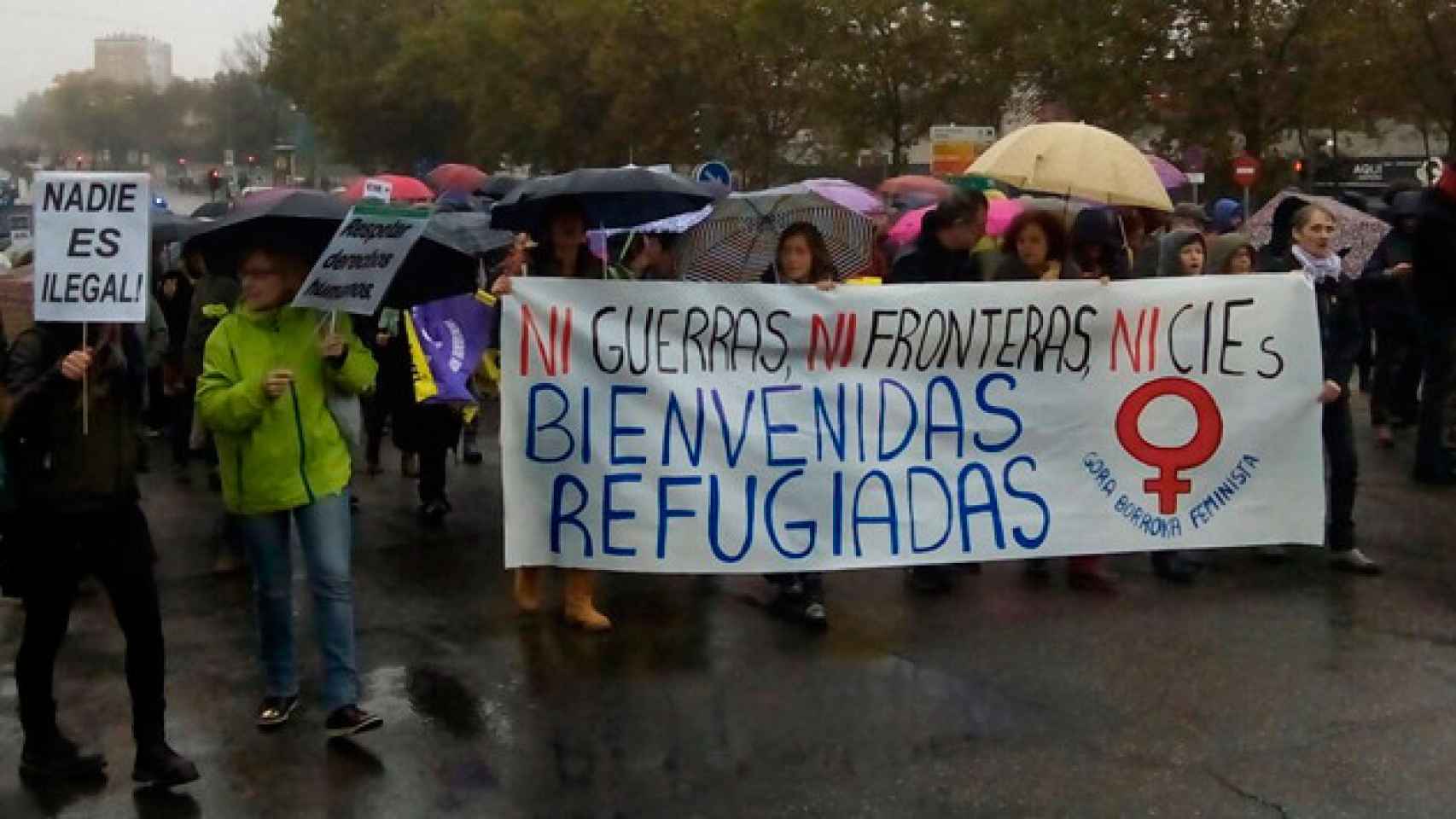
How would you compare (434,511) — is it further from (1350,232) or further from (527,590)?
(1350,232)

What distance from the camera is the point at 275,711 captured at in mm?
5906

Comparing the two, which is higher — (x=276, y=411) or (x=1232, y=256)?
(x=1232, y=256)

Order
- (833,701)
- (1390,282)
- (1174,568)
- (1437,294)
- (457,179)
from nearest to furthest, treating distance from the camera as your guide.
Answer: (833,701)
(1174,568)
(1437,294)
(1390,282)
(457,179)

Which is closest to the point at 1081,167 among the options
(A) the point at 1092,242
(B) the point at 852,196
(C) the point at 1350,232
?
(A) the point at 1092,242

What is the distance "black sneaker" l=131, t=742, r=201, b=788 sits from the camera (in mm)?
5293

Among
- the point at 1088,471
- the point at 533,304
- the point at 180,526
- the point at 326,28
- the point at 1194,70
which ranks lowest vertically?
the point at 180,526

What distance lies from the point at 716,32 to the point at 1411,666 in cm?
2981

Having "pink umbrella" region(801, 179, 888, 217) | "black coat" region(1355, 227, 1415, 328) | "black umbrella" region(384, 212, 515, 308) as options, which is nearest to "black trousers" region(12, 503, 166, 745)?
"black umbrella" region(384, 212, 515, 308)

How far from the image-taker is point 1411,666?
21.5 feet

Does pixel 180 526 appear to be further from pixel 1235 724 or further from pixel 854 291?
pixel 1235 724

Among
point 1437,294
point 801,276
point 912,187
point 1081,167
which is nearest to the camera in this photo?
point 801,276

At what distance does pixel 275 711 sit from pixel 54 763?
736 millimetres

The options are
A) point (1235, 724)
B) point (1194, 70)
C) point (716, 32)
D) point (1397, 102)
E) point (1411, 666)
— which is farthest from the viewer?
point (716, 32)

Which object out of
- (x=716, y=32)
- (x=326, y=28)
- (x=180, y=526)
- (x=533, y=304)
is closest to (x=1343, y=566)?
(x=533, y=304)
